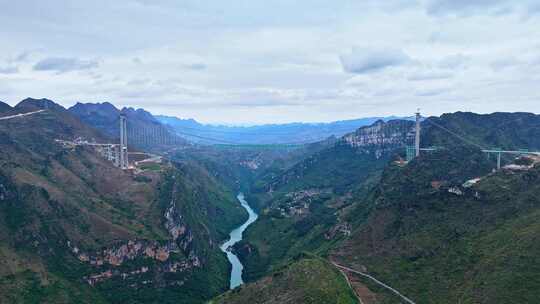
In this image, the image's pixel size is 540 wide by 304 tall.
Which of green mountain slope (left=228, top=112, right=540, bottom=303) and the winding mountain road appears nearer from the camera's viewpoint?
green mountain slope (left=228, top=112, right=540, bottom=303)

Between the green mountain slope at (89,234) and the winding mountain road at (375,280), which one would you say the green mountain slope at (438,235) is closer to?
the winding mountain road at (375,280)

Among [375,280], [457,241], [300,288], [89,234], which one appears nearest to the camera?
[300,288]

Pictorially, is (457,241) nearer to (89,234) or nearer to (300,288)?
(300,288)

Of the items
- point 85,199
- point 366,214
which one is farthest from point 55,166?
point 366,214

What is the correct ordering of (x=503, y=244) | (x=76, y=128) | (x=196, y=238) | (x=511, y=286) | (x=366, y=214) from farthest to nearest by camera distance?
1. (x=76, y=128)
2. (x=196, y=238)
3. (x=366, y=214)
4. (x=503, y=244)
5. (x=511, y=286)

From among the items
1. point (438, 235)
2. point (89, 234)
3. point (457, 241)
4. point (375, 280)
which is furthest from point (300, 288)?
point (89, 234)

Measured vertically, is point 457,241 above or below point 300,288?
above

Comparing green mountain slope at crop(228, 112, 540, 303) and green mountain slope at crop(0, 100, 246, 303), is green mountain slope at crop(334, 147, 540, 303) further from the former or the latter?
green mountain slope at crop(0, 100, 246, 303)

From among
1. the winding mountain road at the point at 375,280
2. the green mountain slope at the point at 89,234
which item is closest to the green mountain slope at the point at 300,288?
the winding mountain road at the point at 375,280

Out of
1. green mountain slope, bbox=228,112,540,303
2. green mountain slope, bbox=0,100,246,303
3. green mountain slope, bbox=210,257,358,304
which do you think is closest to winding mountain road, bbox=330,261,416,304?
green mountain slope, bbox=228,112,540,303

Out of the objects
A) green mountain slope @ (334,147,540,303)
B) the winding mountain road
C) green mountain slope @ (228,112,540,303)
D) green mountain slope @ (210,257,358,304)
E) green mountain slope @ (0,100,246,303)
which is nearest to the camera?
green mountain slope @ (334,147,540,303)

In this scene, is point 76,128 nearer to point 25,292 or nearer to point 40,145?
point 40,145
